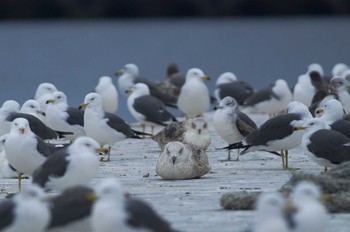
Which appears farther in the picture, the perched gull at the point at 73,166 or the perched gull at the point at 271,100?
the perched gull at the point at 271,100

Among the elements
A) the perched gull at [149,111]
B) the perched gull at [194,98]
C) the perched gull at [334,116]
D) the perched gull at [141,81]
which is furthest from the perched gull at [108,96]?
the perched gull at [334,116]

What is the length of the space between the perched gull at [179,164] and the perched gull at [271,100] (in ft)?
26.8

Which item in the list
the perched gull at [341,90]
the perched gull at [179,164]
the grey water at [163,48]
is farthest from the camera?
the grey water at [163,48]

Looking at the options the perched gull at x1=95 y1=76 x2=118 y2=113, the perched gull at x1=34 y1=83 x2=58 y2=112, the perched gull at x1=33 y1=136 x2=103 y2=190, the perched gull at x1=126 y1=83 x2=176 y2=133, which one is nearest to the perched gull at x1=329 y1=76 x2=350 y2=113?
the perched gull at x1=126 y1=83 x2=176 y2=133

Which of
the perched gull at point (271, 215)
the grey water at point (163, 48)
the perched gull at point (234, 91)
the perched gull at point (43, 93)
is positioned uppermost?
the grey water at point (163, 48)

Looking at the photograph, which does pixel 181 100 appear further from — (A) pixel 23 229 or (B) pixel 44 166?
(A) pixel 23 229

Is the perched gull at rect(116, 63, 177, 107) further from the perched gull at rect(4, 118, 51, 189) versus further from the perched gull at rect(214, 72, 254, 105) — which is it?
the perched gull at rect(4, 118, 51, 189)

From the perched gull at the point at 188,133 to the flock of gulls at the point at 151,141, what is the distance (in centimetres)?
1

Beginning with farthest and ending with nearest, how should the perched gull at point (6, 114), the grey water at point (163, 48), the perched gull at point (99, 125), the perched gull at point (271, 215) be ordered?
the grey water at point (163, 48)
the perched gull at point (99, 125)
the perched gull at point (6, 114)
the perched gull at point (271, 215)

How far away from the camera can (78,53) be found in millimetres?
→ 61562

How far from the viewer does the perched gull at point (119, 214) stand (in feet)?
27.5

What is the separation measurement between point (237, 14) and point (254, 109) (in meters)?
47.9

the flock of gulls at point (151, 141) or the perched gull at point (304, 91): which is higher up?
the perched gull at point (304, 91)

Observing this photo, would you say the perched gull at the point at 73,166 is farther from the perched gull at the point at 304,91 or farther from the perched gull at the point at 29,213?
the perched gull at the point at 304,91
